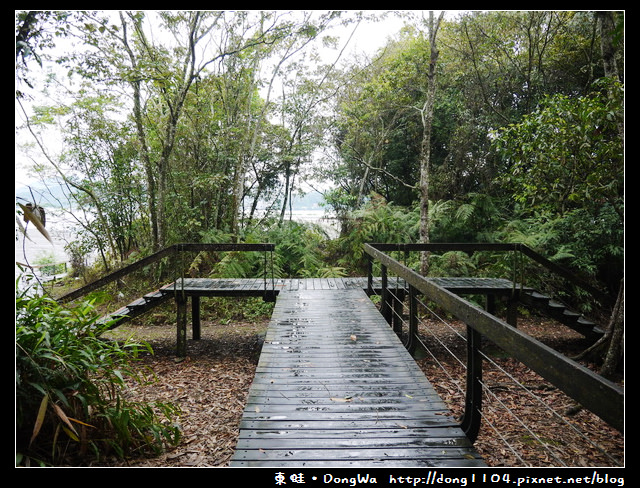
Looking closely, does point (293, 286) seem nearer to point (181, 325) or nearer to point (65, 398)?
point (181, 325)

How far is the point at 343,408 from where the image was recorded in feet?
9.37

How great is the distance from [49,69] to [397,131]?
1070 cm

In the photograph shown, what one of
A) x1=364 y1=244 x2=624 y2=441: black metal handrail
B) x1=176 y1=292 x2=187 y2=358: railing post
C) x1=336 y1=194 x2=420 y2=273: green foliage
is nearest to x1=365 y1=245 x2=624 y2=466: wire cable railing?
x1=364 y1=244 x2=624 y2=441: black metal handrail

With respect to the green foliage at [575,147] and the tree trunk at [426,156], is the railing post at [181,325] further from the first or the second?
the green foliage at [575,147]

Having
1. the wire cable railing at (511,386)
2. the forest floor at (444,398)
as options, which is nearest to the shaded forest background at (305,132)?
the forest floor at (444,398)

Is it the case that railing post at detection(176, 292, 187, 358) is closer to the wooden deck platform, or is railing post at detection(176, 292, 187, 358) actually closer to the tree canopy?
the wooden deck platform

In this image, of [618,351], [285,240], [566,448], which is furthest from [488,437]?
[285,240]

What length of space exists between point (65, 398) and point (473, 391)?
2.80m

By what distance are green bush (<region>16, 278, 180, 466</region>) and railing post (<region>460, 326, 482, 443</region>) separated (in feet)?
8.43

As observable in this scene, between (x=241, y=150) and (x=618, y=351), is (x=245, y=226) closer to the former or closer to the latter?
(x=241, y=150)

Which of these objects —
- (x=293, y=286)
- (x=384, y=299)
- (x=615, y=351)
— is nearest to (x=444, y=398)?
(x=384, y=299)

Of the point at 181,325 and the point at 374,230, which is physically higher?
the point at 374,230

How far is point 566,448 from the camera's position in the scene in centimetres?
403

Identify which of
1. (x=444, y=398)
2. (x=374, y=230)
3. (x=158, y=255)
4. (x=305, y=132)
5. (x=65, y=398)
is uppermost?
(x=305, y=132)
